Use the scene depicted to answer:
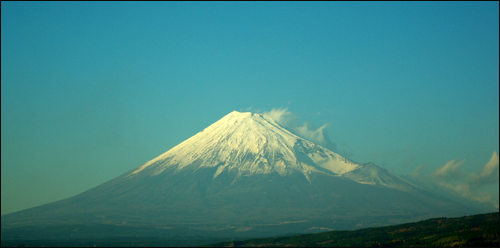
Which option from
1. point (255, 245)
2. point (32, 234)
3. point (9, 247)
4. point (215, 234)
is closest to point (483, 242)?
point (255, 245)

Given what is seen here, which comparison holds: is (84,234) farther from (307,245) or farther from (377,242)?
(377,242)

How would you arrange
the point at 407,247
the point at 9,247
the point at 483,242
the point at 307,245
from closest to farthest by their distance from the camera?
the point at 483,242, the point at 407,247, the point at 307,245, the point at 9,247

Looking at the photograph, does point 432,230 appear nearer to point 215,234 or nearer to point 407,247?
point 407,247

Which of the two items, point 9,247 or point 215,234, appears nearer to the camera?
point 9,247

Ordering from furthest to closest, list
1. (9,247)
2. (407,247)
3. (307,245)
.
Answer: (9,247) < (307,245) < (407,247)

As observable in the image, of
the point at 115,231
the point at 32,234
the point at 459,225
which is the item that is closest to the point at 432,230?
the point at 459,225

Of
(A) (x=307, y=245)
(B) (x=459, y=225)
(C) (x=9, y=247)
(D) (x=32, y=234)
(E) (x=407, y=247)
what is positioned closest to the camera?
(E) (x=407, y=247)
